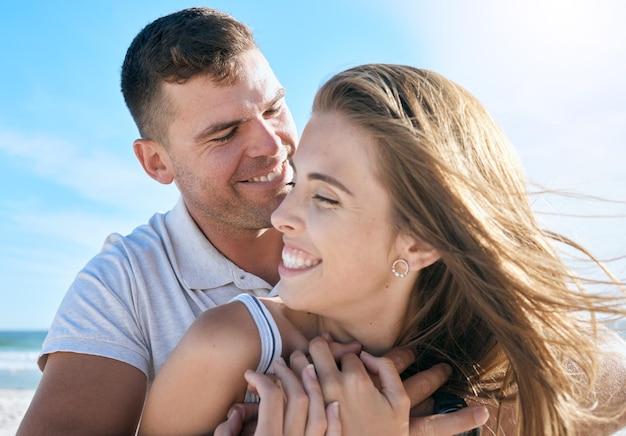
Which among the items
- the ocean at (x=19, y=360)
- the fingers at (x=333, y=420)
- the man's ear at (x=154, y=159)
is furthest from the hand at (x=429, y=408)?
the ocean at (x=19, y=360)

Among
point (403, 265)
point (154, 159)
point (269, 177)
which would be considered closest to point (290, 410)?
point (403, 265)

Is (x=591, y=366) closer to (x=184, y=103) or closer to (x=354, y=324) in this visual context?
(x=354, y=324)

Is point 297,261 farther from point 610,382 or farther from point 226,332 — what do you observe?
point 610,382

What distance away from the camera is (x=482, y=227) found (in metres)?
2.23

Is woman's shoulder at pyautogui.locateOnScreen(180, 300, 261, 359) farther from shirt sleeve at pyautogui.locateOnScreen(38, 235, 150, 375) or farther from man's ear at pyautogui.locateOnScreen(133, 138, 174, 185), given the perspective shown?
man's ear at pyautogui.locateOnScreen(133, 138, 174, 185)

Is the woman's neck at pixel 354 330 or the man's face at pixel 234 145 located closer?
the woman's neck at pixel 354 330

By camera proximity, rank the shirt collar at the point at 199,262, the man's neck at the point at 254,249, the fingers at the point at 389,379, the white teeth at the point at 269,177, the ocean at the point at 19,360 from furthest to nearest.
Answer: the ocean at the point at 19,360
the white teeth at the point at 269,177
the man's neck at the point at 254,249
the shirt collar at the point at 199,262
the fingers at the point at 389,379

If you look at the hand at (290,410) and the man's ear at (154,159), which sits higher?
the man's ear at (154,159)

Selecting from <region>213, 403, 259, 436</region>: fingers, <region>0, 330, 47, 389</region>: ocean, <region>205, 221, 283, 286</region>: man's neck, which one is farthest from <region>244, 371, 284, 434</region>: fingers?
<region>0, 330, 47, 389</region>: ocean

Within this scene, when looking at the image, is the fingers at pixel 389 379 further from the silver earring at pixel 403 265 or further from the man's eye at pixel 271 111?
the man's eye at pixel 271 111

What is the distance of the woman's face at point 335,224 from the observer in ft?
7.45

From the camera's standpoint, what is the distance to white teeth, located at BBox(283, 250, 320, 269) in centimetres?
234

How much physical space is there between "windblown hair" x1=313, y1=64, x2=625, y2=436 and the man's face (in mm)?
1264

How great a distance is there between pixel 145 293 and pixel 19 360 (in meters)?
23.0
